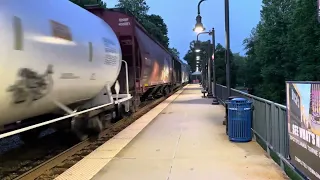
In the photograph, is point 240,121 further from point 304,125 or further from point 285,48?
point 285,48

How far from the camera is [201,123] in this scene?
11.7 metres

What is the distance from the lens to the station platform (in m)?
5.81

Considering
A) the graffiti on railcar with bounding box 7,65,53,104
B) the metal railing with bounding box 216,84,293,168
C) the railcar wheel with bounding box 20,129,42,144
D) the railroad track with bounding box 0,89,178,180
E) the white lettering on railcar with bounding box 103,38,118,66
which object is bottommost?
the railroad track with bounding box 0,89,178,180

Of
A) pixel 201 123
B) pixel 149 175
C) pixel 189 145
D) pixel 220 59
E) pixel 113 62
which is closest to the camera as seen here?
pixel 149 175

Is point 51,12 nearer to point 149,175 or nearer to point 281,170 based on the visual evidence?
point 149,175

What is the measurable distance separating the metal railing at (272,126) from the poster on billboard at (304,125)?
0.42 metres

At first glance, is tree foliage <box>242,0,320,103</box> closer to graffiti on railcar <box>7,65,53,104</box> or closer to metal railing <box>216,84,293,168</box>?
metal railing <box>216,84,293,168</box>

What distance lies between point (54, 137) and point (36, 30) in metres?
5.50

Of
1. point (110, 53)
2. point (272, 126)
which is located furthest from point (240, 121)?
point (110, 53)

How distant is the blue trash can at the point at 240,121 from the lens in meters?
8.25

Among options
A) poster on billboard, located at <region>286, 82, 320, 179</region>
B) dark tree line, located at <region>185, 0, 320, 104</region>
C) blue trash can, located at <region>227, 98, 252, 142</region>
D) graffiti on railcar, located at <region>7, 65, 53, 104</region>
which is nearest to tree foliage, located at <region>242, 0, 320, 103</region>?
dark tree line, located at <region>185, 0, 320, 104</region>

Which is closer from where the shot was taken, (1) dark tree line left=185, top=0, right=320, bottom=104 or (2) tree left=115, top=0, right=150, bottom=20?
(1) dark tree line left=185, top=0, right=320, bottom=104

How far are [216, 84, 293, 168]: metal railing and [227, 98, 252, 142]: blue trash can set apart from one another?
176mm

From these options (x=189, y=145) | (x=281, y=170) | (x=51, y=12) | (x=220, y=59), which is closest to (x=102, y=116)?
(x=189, y=145)
